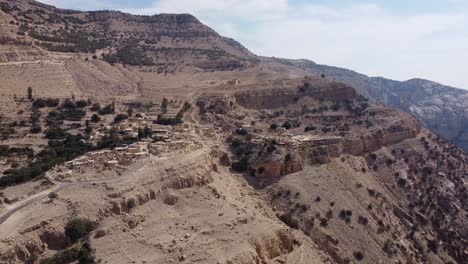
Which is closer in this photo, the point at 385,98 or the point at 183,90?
the point at 183,90

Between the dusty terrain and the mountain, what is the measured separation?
60.4 metres

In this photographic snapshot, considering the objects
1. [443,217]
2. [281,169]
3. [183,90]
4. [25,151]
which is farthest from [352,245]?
[183,90]

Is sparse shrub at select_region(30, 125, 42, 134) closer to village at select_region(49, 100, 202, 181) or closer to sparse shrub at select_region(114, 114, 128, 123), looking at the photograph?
village at select_region(49, 100, 202, 181)

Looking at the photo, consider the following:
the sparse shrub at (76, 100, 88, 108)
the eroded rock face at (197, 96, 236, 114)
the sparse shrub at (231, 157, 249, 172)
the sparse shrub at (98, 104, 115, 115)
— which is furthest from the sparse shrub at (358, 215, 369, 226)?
the sparse shrub at (76, 100, 88, 108)

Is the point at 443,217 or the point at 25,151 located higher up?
the point at 25,151

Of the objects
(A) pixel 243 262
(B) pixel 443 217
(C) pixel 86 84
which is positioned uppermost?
(C) pixel 86 84

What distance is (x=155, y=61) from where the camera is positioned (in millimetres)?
111625

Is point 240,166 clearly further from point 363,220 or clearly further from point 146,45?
point 146,45

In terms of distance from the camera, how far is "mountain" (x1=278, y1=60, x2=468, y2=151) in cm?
13500

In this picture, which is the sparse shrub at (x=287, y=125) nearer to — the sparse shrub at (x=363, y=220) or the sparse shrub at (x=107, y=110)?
the sparse shrub at (x=363, y=220)

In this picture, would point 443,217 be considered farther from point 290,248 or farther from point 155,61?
point 155,61

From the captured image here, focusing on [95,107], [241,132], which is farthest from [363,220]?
[95,107]

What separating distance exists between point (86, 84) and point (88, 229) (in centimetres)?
5041

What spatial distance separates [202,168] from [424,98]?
462ft
